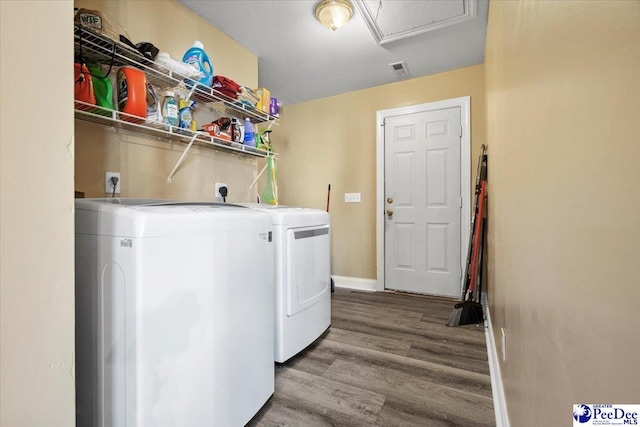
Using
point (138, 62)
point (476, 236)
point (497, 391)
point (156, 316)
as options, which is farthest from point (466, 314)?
point (138, 62)

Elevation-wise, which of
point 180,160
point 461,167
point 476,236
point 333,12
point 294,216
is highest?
point 333,12

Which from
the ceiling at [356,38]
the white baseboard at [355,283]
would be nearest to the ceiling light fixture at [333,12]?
the ceiling at [356,38]

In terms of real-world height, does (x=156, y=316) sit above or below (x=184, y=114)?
below

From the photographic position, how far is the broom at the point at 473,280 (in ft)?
7.75

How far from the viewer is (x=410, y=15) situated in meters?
2.19

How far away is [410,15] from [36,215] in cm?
253

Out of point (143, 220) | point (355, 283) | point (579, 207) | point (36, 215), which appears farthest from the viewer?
point (355, 283)

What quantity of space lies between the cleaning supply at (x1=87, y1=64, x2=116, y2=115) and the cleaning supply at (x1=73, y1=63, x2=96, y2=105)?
0.31 feet

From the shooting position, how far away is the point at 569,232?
20.2 inches

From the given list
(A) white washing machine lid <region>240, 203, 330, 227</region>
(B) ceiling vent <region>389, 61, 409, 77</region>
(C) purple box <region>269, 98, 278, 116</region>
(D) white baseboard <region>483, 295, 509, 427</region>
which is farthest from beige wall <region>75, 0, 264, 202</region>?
(D) white baseboard <region>483, 295, 509, 427</region>

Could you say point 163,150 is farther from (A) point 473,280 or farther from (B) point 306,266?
(A) point 473,280

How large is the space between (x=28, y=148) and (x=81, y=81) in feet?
3.24

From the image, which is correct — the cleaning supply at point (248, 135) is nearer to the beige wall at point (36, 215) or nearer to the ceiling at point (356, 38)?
the ceiling at point (356, 38)

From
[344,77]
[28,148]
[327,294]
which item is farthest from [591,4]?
[344,77]
